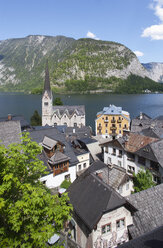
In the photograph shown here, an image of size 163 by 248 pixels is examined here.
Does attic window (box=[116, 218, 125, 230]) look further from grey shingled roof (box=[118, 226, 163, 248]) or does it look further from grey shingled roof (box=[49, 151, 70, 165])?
grey shingled roof (box=[49, 151, 70, 165])

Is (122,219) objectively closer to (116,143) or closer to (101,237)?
(101,237)

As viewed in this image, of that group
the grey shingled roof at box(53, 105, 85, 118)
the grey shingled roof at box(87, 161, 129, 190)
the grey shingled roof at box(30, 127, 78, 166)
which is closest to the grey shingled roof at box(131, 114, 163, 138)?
the grey shingled roof at box(30, 127, 78, 166)

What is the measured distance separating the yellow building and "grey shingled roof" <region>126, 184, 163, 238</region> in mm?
44802

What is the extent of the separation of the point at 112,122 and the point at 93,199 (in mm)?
49005

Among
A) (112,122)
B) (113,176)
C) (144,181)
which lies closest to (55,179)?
(113,176)

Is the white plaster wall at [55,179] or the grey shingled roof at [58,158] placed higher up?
the grey shingled roof at [58,158]

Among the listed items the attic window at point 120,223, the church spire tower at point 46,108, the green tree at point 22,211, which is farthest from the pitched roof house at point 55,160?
the church spire tower at point 46,108

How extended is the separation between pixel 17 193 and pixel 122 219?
13342mm

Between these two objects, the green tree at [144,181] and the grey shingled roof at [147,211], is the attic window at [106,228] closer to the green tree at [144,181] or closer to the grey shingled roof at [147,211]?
the grey shingled roof at [147,211]

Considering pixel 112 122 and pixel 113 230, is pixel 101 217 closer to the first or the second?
pixel 113 230

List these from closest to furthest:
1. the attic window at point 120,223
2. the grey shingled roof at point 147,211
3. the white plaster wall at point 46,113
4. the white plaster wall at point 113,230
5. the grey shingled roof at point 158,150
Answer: the white plaster wall at point 113,230 → the attic window at point 120,223 → the grey shingled roof at point 147,211 → the grey shingled roof at point 158,150 → the white plaster wall at point 46,113

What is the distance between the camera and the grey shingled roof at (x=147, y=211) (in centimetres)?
1966

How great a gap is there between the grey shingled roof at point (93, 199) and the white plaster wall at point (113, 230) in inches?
30.7

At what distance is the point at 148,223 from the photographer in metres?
19.8
